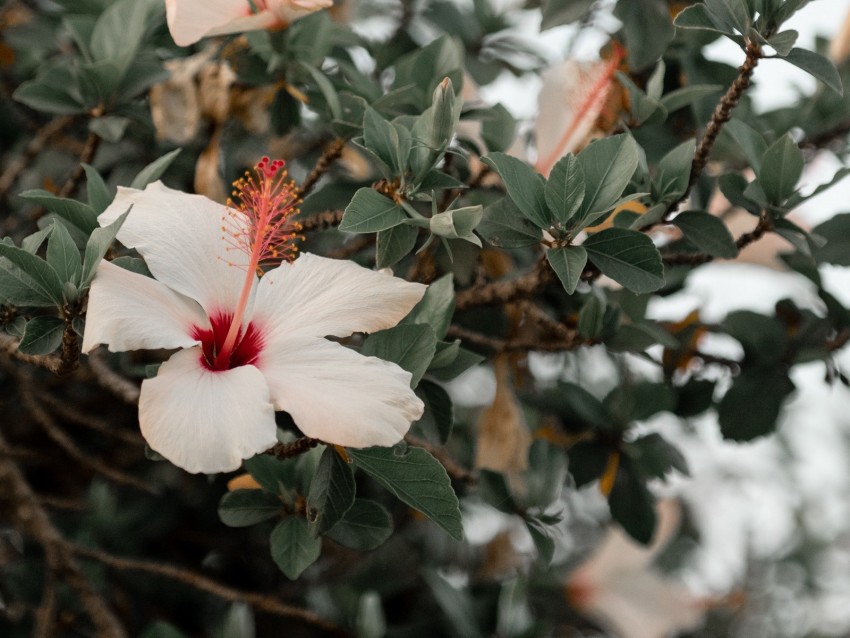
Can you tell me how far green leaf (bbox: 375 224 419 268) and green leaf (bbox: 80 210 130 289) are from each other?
209mm

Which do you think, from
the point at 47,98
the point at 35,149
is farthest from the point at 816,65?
the point at 35,149

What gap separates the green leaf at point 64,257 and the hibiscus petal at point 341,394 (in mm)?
163

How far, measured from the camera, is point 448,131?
763 millimetres

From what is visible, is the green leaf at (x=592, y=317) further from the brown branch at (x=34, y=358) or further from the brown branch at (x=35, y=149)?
the brown branch at (x=35, y=149)

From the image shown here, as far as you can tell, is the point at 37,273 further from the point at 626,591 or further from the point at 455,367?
the point at 626,591

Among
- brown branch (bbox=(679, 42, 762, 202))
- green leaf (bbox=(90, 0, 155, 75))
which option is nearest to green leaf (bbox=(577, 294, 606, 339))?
brown branch (bbox=(679, 42, 762, 202))

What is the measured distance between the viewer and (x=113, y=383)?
0.94m

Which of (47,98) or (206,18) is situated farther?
(47,98)

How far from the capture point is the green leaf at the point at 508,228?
0.79 meters

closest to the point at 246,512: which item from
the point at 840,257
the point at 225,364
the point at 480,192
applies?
Result: the point at 225,364

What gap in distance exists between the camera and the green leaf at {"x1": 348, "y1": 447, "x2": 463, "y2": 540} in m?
0.71

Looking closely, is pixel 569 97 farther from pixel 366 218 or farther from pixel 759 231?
pixel 366 218

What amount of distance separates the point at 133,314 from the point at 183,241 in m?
0.11

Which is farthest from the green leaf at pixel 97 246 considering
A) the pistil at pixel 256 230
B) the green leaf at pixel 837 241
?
the green leaf at pixel 837 241
